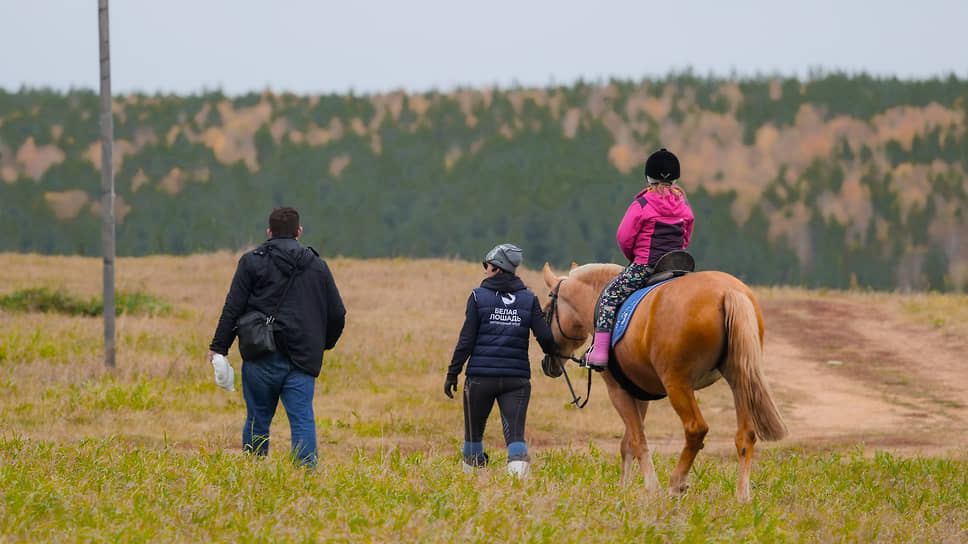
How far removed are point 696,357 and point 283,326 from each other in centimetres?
302

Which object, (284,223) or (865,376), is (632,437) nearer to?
(284,223)

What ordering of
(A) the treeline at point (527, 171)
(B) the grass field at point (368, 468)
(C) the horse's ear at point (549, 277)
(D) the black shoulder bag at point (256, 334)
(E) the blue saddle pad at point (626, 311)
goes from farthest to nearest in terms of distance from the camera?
(A) the treeline at point (527, 171)
(C) the horse's ear at point (549, 277)
(E) the blue saddle pad at point (626, 311)
(D) the black shoulder bag at point (256, 334)
(B) the grass field at point (368, 468)

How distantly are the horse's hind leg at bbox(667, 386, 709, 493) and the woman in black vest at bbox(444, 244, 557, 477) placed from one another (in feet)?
3.73

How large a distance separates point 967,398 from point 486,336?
11492 mm

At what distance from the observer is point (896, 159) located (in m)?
49.1

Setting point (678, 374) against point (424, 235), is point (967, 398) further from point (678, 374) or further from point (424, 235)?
point (424, 235)

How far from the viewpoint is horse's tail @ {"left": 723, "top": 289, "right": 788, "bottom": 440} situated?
7.18m

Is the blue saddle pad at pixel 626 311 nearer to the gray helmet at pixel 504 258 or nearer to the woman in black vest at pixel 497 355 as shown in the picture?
the woman in black vest at pixel 497 355

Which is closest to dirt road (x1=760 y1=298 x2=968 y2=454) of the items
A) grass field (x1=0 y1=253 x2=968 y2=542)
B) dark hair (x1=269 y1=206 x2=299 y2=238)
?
grass field (x1=0 y1=253 x2=968 y2=542)

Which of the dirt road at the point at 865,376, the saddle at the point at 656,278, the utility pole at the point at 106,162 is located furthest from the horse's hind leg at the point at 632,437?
the utility pole at the point at 106,162

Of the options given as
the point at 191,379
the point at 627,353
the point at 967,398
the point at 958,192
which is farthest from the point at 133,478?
the point at 958,192

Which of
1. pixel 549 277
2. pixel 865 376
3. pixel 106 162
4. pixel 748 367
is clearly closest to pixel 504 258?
pixel 549 277

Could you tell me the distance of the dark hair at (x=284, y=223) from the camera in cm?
768

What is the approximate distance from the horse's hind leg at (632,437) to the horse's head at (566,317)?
0.72 metres
